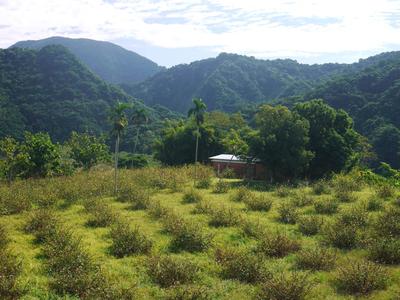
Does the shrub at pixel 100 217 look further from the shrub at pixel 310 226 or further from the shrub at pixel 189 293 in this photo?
the shrub at pixel 189 293

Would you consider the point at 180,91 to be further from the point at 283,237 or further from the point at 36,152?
the point at 283,237

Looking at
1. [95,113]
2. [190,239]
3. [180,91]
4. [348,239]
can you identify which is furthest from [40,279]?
[180,91]

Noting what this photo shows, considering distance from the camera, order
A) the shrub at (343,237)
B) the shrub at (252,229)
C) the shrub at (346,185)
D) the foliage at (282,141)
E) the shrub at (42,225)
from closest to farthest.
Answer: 1. the shrub at (343,237)
2. the shrub at (42,225)
3. the shrub at (252,229)
4. the shrub at (346,185)
5. the foliage at (282,141)

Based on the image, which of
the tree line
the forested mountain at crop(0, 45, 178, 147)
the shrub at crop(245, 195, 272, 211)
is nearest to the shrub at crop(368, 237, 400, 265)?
the shrub at crop(245, 195, 272, 211)

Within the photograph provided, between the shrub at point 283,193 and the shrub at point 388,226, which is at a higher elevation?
the shrub at point 388,226

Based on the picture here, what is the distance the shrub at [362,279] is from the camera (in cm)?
1259

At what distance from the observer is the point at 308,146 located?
4134cm

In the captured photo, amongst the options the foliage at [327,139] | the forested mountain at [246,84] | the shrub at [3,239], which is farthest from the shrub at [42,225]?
the forested mountain at [246,84]

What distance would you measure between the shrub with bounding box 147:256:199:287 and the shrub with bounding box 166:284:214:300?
869 millimetres

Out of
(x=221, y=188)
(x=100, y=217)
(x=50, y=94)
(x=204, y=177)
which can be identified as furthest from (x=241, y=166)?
(x=50, y=94)

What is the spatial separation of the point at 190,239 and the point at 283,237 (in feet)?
12.0

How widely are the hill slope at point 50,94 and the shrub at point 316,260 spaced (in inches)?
3036

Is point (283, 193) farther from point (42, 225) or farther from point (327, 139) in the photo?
point (42, 225)

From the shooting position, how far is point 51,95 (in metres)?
107
